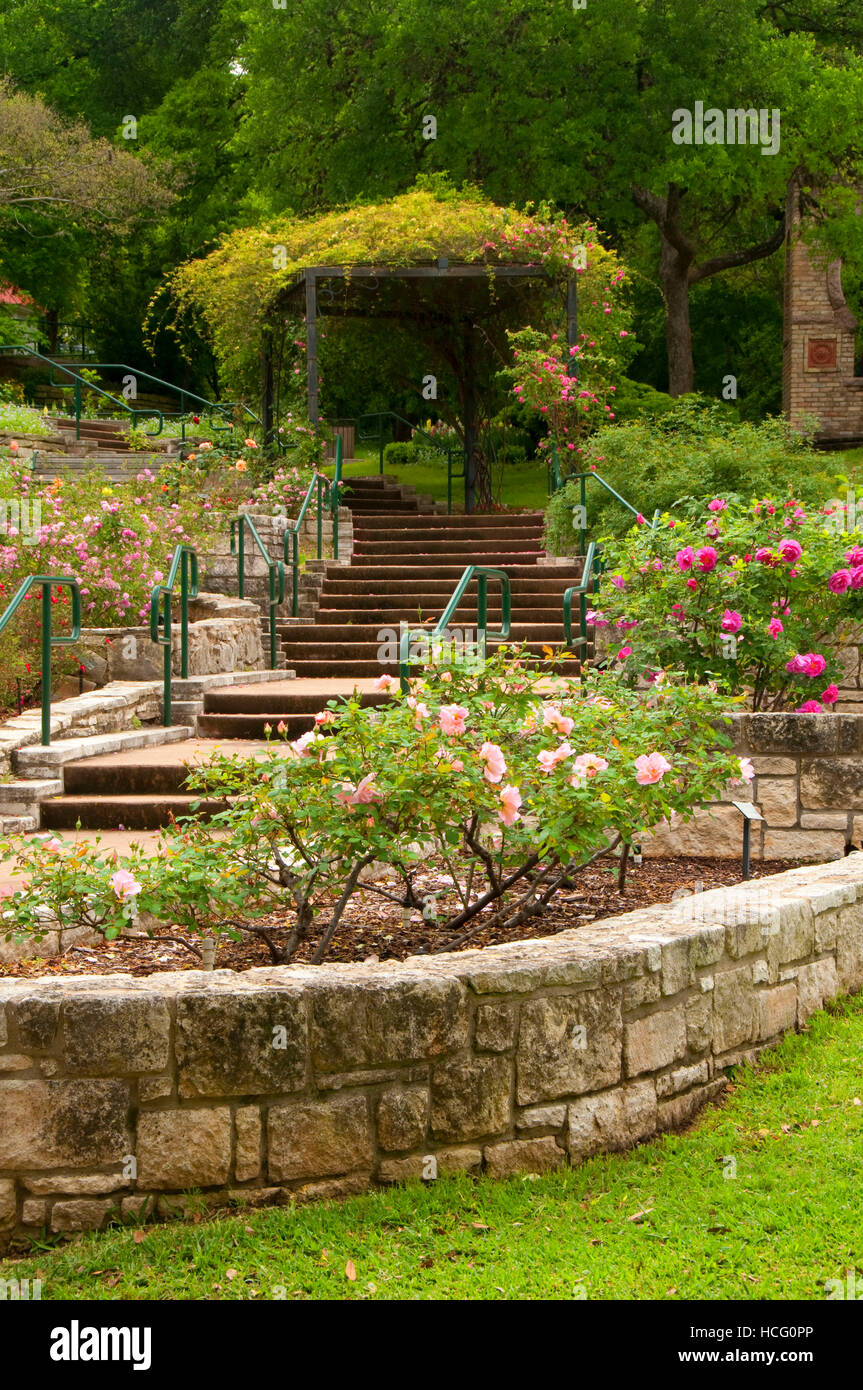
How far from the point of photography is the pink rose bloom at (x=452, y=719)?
4008mm

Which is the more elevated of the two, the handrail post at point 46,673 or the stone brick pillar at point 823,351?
the stone brick pillar at point 823,351

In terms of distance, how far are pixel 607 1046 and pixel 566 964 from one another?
277mm

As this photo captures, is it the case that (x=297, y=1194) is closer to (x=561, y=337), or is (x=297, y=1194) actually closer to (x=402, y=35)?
(x=561, y=337)

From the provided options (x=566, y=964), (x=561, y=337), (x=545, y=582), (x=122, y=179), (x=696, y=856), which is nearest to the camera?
(x=566, y=964)

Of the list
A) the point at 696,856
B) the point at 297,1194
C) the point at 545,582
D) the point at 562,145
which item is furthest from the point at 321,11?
the point at 297,1194

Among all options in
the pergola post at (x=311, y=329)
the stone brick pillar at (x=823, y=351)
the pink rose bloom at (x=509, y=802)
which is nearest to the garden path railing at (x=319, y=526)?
the pergola post at (x=311, y=329)

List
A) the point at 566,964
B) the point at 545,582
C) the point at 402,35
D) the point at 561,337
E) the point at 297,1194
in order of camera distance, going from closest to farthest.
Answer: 1. the point at 297,1194
2. the point at 566,964
3. the point at 545,582
4. the point at 561,337
5. the point at 402,35

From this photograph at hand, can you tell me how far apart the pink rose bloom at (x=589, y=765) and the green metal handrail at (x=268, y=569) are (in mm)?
5778

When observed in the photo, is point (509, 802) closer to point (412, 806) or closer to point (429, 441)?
point (412, 806)

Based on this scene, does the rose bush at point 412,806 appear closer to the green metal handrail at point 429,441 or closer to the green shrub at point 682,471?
the green shrub at point 682,471

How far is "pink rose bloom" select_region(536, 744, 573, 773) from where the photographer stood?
4141 millimetres

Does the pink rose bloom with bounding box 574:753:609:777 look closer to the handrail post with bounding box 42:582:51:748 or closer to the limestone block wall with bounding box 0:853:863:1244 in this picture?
the limestone block wall with bounding box 0:853:863:1244

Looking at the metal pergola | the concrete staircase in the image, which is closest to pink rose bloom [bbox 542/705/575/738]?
the concrete staircase

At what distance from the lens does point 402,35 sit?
1719 centimetres
